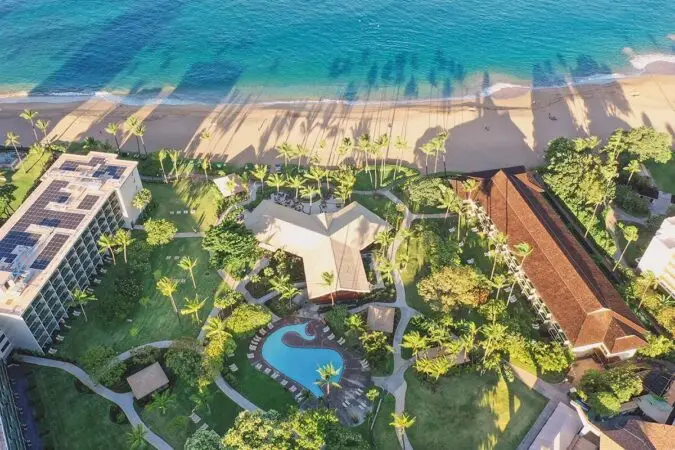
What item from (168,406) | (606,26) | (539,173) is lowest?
(168,406)

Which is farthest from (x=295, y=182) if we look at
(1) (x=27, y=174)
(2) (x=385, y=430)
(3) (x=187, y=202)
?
(1) (x=27, y=174)

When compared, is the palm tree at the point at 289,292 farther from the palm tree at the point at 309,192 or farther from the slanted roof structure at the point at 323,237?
the palm tree at the point at 309,192

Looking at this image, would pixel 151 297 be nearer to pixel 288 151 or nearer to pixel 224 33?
pixel 288 151

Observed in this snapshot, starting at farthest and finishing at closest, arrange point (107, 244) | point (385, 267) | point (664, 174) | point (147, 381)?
point (664, 174) → point (107, 244) → point (385, 267) → point (147, 381)

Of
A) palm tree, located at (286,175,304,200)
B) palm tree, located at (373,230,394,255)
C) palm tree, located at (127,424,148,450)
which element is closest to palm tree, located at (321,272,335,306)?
palm tree, located at (373,230,394,255)

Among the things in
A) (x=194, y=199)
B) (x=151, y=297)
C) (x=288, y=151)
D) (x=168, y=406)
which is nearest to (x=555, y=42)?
(x=288, y=151)

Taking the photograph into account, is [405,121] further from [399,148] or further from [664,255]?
[664,255]
